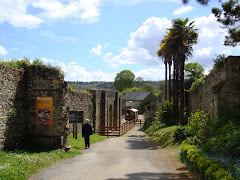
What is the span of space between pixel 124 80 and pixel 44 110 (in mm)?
71595

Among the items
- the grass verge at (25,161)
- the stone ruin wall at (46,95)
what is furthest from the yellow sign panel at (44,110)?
the grass verge at (25,161)

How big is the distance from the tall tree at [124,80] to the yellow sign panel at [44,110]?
234 ft

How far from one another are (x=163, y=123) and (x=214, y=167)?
16212 mm

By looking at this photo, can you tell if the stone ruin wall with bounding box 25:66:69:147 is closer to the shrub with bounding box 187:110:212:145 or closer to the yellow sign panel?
the yellow sign panel

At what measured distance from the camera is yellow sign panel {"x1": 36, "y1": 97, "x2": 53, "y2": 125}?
10.2 m

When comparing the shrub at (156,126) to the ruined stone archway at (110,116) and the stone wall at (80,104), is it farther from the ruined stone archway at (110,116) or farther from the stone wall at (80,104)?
the stone wall at (80,104)

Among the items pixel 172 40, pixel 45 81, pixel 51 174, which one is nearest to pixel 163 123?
pixel 172 40

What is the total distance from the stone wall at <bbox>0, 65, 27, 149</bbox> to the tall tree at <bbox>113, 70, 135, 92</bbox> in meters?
71.5

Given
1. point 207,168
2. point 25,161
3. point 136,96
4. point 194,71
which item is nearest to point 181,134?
point 207,168

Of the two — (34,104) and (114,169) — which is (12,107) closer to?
(34,104)

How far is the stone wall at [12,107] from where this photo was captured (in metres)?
8.68

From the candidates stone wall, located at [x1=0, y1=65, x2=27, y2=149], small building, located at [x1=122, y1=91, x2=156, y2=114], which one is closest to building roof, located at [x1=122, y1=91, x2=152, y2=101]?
small building, located at [x1=122, y1=91, x2=156, y2=114]

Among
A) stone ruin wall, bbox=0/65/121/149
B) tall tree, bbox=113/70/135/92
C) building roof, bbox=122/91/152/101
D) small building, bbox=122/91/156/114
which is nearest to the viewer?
stone ruin wall, bbox=0/65/121/149

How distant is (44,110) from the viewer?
10.2 m
